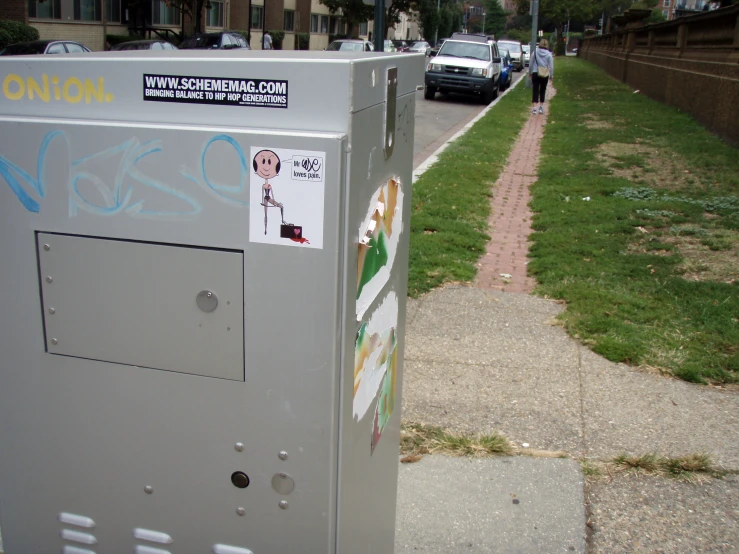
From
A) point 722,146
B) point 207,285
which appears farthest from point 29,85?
point 722,146

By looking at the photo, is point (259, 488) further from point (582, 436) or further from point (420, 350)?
point (420, 350)

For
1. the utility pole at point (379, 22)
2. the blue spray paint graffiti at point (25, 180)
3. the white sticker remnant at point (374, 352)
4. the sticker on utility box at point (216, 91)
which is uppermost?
the utility pole at point (379, 22)

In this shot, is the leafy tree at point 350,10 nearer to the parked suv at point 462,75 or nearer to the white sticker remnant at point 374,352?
the parked suv at point 462,75

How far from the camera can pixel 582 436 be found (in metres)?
4.02

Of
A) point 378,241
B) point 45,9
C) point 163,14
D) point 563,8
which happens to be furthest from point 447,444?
point 563,8

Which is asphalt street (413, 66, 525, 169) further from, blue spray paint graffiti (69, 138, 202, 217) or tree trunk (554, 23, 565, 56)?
tree trunk (554, 23, 565, 56)

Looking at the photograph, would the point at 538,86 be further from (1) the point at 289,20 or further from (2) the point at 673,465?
(1) the point at 289,20

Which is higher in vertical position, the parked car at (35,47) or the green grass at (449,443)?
the parked car at (35,47)

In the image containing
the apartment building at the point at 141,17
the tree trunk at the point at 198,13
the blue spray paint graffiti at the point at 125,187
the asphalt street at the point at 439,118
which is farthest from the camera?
the tree trunk at the point at 198,13

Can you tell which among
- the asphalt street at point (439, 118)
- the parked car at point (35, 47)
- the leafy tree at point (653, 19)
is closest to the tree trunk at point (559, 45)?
the leafy tree at point (653, 19)

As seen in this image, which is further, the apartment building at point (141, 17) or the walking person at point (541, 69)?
the apartment building at point (141, 17)

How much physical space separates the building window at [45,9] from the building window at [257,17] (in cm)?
2171

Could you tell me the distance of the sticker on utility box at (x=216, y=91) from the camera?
5.61 ft

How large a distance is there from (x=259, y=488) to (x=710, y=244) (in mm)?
6521
